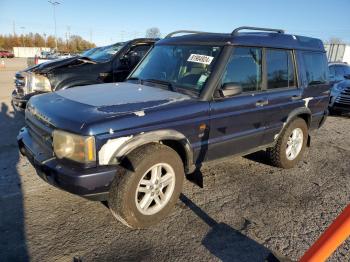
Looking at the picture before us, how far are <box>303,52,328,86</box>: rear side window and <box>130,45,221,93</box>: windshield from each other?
1.99 meters

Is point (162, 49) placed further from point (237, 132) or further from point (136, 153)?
point (136, 153)

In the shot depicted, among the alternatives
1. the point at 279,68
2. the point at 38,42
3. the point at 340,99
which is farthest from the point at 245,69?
the point at 38,42

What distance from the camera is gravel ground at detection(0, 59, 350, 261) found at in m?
2.90

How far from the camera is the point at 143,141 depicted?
3084mm

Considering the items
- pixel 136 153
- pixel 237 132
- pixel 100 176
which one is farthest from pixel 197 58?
pixel 100 176

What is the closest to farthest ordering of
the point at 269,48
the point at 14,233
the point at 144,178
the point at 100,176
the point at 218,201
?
the point at 100,176, the point at 14,233, the point at 144,178, the point at 218,201, the point at 269,48

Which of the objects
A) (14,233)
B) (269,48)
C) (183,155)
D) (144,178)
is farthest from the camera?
(269,48)

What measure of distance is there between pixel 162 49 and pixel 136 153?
2002mm

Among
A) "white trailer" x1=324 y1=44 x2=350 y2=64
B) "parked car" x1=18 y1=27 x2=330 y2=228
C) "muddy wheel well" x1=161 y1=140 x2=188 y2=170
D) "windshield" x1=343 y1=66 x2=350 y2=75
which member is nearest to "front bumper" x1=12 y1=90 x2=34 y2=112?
"parked car" x1=18 y1=27 x2=330 y2=228

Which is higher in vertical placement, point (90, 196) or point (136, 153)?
point (136, 153)

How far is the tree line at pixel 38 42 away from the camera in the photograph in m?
90.4

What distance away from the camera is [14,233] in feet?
10.1

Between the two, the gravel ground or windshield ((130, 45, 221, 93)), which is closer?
the gravel ground

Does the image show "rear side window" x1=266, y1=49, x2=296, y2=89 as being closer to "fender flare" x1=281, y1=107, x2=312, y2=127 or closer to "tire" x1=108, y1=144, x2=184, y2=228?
"fender flare" x1=281, y1=107, x2=312, y2=127
